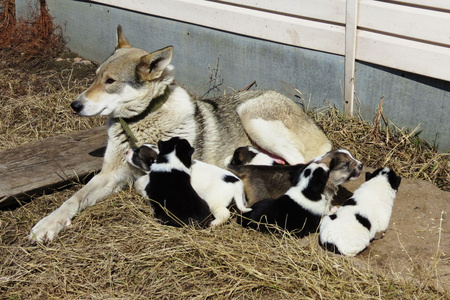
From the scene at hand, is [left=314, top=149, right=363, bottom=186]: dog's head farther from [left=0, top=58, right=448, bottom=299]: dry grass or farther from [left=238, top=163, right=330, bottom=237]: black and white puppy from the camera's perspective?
[left=0, top=58, right=448, bottom=299]: dry grass

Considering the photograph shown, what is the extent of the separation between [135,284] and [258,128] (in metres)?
2.17

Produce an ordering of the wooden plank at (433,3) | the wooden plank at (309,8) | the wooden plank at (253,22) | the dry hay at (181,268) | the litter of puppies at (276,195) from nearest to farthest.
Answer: the dry hay at (181,268) → the litter of puppies at (276,195) → the wooden plank at (433,3) → the wooden plank at (309,8) → the wooden plank at (253,22)

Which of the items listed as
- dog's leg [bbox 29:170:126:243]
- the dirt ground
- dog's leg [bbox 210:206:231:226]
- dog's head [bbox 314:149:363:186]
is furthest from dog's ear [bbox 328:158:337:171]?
dog's leg [bbox 29:170:126:243]

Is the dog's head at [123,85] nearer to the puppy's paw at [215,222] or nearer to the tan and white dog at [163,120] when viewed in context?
the tan and white dog at [163,120]

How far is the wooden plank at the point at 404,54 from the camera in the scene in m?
5.00

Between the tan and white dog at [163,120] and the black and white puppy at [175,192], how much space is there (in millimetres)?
691

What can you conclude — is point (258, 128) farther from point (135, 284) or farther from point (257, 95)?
point (135, 284)

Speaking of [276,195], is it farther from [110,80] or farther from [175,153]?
[110,80]

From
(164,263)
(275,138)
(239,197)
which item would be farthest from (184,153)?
(275,138)

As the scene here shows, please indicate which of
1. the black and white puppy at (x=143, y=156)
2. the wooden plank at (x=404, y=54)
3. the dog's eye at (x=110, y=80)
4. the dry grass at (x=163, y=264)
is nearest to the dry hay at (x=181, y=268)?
the dry grass at (x=163, y=264)

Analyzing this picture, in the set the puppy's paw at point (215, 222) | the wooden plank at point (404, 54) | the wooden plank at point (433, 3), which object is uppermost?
the wooden plank at point (433, 3)

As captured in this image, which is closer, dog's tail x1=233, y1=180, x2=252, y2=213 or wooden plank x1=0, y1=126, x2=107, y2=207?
dog's tail x1=233, y1=180, x2=252, y2=213

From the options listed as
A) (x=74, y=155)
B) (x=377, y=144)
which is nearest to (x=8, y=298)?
(x=74, y=155)

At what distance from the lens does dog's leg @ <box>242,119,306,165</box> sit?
207 inches
